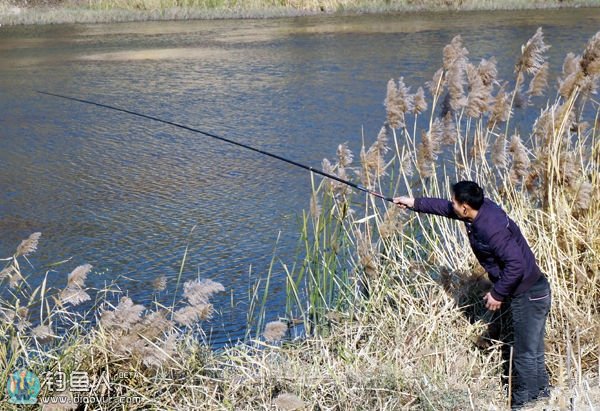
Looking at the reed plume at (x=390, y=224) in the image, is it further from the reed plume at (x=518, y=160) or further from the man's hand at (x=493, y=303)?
the man's hand at (x=493, y=303)

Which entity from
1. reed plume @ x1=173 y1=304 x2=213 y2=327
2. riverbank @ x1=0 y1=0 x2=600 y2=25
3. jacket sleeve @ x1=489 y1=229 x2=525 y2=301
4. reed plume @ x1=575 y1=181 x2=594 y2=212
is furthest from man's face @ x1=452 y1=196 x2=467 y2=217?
riverbank @ x1=0 y1=0 x2=600 y2=25

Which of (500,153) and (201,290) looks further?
(500,153)

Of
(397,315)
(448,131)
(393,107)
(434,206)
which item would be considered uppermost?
(393,107)

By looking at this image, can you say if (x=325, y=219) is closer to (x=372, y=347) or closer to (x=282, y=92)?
(x=372, y=347)

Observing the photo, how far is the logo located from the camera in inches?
149

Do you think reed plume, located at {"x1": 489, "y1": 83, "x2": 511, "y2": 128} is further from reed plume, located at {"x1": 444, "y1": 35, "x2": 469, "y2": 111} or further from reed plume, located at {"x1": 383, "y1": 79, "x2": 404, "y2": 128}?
reed plume, located at {"x1": 383, "y1": 79, "x2": 404, "y2": 128}

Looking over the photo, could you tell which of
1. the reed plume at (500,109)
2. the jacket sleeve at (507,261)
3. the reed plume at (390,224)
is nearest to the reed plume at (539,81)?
the reed plume at (500,109)

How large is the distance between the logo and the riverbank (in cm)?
1501

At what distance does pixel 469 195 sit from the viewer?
3891 mm

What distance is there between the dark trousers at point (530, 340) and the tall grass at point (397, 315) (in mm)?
82

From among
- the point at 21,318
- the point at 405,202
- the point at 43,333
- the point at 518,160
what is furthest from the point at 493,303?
the point at 21,318

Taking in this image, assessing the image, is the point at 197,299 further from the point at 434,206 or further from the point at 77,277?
the point at 434,206

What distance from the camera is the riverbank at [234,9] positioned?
1839cm

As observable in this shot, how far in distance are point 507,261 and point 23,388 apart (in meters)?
1.88
